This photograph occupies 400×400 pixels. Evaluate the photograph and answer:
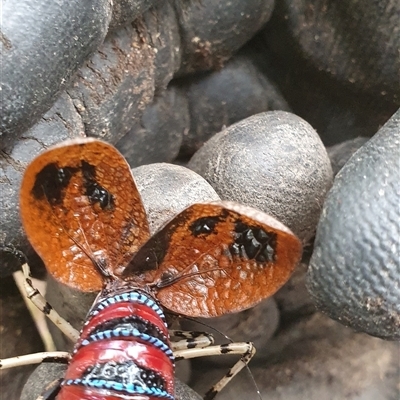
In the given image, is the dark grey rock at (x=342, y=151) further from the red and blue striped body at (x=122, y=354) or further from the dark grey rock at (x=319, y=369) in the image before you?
the red and blue striped body at (x=122, y=354)

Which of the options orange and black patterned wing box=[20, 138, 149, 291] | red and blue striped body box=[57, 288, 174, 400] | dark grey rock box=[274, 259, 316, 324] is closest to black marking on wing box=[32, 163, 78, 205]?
orange and black patterned wing box=[20, 138, 149, 291]

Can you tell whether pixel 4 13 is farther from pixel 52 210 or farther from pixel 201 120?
pixel 201 120

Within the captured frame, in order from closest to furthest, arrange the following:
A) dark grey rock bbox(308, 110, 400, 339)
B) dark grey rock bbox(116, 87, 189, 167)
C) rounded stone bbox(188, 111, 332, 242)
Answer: dark grey rock bbox(308, 110, 400, 339)
rounded stone bbox(188, 111, 332, 242)
dark grey rock bbox(116, 87, 189, 167)

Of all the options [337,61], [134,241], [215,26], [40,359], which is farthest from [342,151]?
[40,359]

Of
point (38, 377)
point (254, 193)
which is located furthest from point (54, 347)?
point (254, 193)

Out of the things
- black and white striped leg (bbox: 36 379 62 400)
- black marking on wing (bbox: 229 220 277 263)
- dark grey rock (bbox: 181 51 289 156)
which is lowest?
black and white striped leg (bbox: 36 379 62 400)

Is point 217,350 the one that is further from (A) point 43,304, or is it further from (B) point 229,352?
(A) point 43,304

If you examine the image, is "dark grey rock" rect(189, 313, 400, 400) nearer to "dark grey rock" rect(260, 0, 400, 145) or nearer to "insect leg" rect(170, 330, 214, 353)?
"insect leg" rect(170, 330, 214, 353)
